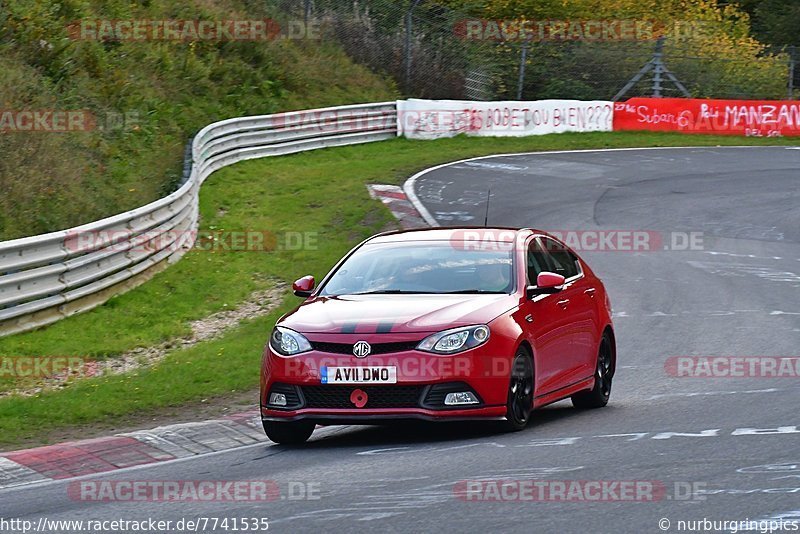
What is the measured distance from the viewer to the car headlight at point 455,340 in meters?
8.81

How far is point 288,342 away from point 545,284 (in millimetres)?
2008

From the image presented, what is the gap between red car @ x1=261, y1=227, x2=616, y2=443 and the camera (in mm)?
8797

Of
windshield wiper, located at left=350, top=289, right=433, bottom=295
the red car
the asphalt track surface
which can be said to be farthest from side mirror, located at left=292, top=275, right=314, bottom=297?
the asphalt track surface

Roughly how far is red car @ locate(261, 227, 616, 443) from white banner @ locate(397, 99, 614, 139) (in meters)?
25.9

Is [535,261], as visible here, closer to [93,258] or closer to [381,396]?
[381,396]

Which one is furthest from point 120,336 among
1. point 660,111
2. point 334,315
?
point 660,111

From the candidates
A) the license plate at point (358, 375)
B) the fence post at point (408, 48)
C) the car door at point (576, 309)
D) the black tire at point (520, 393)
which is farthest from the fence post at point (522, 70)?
the license plate at point (358, 375)

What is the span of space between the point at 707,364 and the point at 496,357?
4.84 metres

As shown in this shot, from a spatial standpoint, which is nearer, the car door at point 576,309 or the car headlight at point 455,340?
the car headlight at point 455,340

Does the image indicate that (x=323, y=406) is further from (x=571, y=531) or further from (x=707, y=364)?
(x=707, y=364)

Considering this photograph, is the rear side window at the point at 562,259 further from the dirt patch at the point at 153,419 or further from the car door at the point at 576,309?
the dirt patch at the point at 153,419

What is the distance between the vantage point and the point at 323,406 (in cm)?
895

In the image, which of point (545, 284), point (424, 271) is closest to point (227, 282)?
point (424, 271)

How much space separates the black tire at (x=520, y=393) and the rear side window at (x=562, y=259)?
156 centimetres
